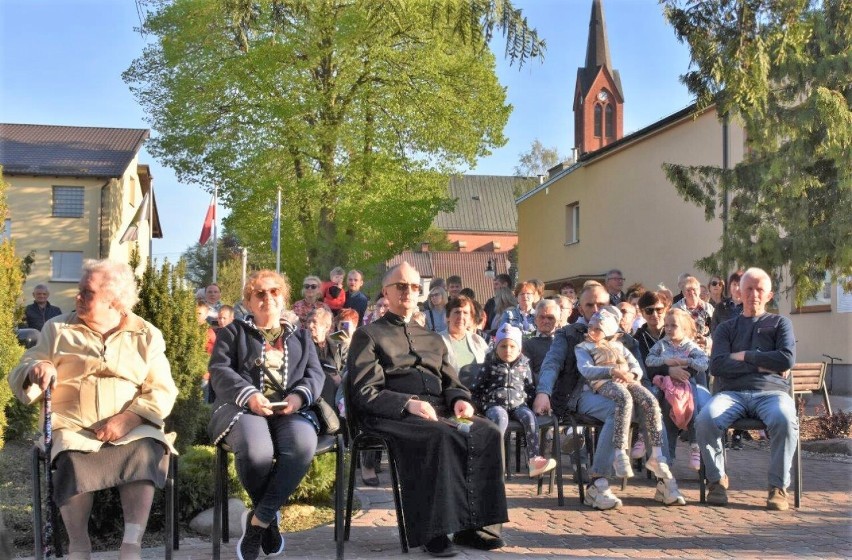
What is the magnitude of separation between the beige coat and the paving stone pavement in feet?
3.41

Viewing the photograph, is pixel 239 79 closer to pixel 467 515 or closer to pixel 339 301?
pixel 339 301

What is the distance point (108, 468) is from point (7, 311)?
12.1 feet

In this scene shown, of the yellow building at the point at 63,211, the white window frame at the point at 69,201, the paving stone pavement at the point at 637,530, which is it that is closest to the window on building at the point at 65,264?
the yellow building at the point at 63,211

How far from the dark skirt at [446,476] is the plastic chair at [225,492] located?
373 mm

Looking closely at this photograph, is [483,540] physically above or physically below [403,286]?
below

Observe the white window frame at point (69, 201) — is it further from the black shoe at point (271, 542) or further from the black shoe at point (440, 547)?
the black shoe at point (440, 547)

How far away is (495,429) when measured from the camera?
621cm

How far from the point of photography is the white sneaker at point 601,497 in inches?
290

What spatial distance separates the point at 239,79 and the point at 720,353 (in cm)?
2318

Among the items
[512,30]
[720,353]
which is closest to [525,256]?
[720,353]

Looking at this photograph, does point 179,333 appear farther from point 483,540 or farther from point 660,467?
point 660,467

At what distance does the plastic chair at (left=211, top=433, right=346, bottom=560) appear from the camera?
225 inches

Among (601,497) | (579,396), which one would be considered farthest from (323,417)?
(579,396)

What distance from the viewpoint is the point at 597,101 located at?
69.3m
